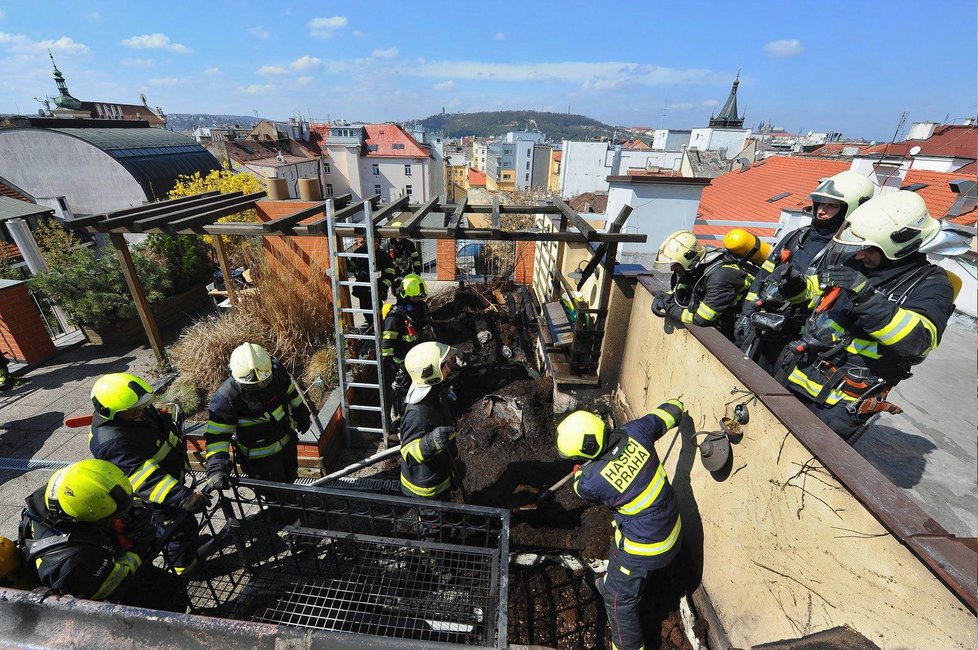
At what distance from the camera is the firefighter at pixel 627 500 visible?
271 cm

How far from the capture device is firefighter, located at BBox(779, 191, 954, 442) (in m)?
2.26

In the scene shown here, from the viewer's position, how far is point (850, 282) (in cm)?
250

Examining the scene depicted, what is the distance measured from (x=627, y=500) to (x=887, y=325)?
1851 mm

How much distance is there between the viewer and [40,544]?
2.01 metres

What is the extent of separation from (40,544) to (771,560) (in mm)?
3931

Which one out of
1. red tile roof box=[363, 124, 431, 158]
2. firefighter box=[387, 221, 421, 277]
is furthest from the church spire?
firefighter box=[387, 221, 421, 277]

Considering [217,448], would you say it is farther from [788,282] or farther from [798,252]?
[798,252]

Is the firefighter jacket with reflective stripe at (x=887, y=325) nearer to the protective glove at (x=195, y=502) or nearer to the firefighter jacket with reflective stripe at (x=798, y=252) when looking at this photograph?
the firefighter jacket with reflective stripe at (x=798, y=252)

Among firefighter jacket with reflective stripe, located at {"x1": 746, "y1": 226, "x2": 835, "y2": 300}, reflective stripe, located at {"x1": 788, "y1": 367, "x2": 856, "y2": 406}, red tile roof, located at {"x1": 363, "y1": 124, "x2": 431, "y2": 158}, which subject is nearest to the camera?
reflective stripe, located at {"x1": 788, "y1": 367, "x2": 856, "y2": 406}

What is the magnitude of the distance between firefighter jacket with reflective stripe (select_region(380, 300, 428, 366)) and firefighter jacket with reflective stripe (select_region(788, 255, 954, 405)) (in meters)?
4.09

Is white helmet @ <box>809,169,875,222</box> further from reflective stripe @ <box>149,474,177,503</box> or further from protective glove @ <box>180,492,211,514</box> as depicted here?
reflective stripe @ <box>149,474,177,503</box>

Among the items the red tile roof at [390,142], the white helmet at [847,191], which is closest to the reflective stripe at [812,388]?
the white helmet at [847,191]

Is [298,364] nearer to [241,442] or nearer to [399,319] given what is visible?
[399,319]

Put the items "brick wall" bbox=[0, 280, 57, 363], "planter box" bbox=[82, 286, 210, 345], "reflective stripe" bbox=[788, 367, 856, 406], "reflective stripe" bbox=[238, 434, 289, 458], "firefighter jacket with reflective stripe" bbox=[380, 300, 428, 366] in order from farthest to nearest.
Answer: "planter box" bbox=[82, 286, 210, 345], "brick wall" bbox=[0, 280, 57, 363], "firefighter jacket with reflective stripe" bbox=[380, 300, 428, 366], "reflective stripe" bbox=[238, 434, 289, 458], "reflective stripe" bbox=[788, 367, 856, 406]
